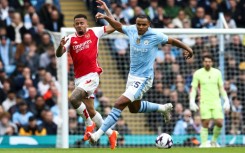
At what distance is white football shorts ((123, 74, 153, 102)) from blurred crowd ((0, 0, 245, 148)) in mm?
5858

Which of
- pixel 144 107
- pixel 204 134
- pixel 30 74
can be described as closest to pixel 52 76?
pixel 30 74

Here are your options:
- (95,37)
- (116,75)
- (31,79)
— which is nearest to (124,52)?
(116,75)

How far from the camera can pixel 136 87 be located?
17453 mm

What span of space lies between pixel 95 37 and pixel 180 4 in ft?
33.5

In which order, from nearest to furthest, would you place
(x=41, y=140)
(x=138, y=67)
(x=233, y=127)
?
(x=138, y=67)
(x=41, y=140)
(x=233, y=127)

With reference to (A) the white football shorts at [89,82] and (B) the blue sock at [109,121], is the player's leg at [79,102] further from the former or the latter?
(B) the blue sock at [109,121]

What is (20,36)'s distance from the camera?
24984 millimetres

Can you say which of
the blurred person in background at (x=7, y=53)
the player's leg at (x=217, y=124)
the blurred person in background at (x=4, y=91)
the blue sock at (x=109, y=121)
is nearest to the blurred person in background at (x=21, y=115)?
the blurred person in background at (x=4, y=91)

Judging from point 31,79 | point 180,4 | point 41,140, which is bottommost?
point 41,140

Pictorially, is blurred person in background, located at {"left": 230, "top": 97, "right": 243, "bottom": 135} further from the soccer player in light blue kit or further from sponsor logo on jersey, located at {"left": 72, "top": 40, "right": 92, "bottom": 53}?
the soccer player in light blue kit

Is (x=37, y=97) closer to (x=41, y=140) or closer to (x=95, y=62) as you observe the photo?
(x=41, y=140)

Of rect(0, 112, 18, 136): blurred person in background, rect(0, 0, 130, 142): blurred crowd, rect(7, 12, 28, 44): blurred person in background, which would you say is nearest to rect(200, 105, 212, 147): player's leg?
rect(0, 0, 130, 142): blurred crowd

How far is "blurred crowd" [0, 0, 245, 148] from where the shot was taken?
23656mm

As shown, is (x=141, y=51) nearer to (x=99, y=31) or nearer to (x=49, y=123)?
(x=99, y=31)
